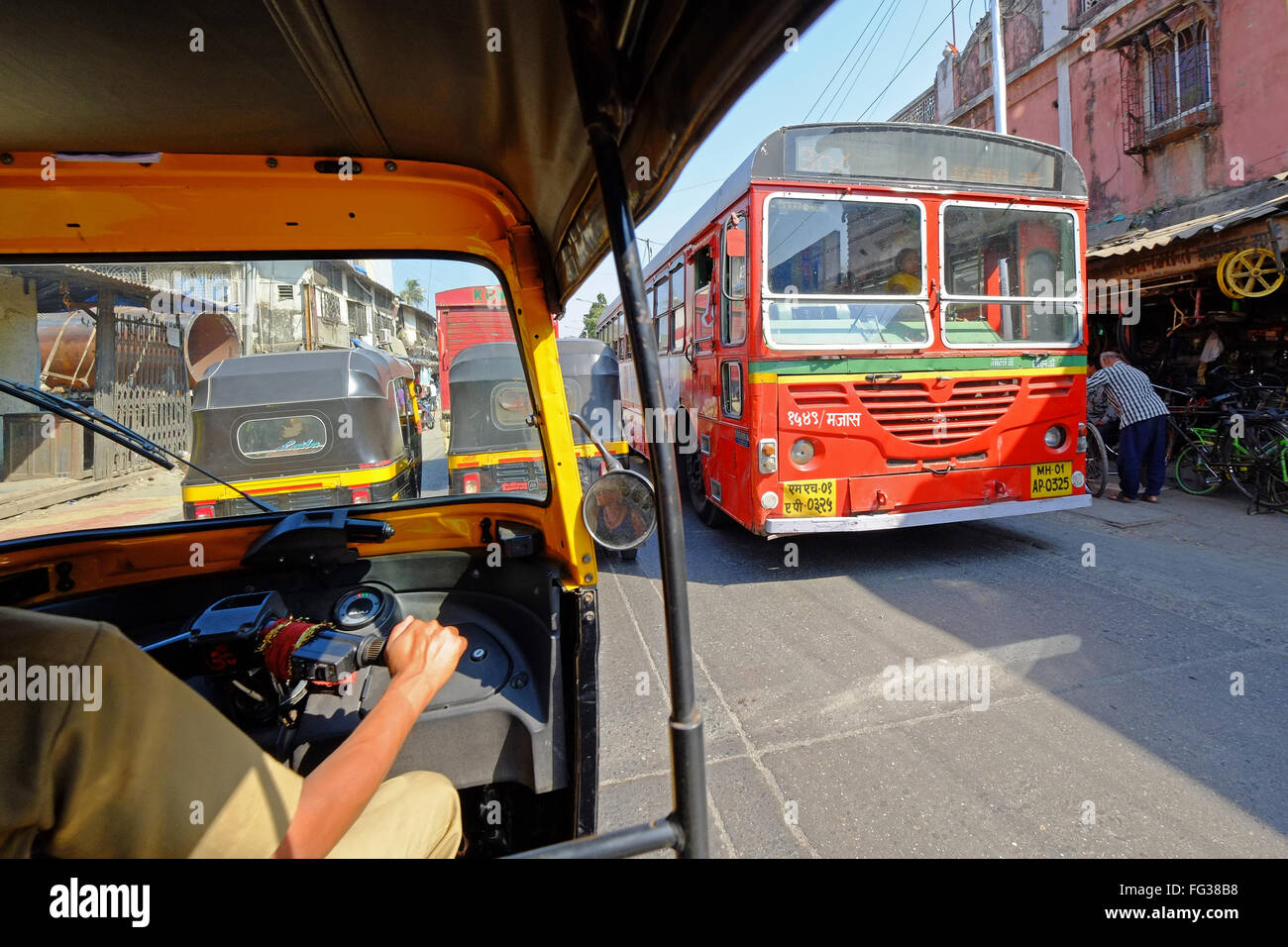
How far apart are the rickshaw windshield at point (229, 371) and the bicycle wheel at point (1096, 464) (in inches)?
287

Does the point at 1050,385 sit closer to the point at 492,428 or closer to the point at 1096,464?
the point at 1096,464

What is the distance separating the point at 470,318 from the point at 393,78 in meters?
1.04

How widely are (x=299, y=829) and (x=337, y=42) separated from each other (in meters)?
1.27

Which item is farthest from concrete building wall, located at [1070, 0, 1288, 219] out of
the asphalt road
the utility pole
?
the asphalt road

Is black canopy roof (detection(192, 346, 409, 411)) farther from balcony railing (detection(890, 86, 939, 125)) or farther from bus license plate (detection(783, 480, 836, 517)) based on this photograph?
balcony railing (detection(890, 86, 939, 125))

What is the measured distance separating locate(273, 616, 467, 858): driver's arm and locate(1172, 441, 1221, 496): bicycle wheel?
8.41 meters

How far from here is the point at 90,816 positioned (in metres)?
0.79

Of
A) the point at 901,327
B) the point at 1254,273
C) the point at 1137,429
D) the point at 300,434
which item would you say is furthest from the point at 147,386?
the point at 1254,273

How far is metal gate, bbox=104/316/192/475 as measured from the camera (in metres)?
1.77

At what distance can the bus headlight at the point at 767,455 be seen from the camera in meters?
4.44

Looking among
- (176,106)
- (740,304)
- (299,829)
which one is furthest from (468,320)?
(740,304)

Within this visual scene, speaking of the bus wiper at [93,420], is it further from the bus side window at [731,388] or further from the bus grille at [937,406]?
the bus grille at [937,406]

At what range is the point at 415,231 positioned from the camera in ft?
5.53
